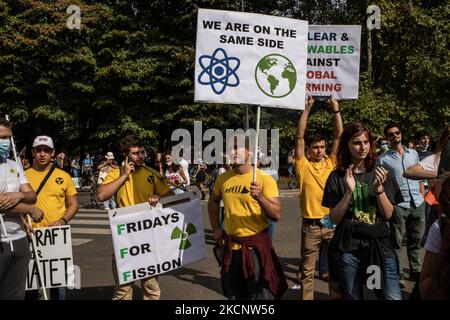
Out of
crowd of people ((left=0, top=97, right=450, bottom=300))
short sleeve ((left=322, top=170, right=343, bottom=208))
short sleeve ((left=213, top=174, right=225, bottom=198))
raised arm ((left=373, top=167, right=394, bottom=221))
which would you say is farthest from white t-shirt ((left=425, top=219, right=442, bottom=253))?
short sleeve ((left=213, top=174, right=225, bottom=198))

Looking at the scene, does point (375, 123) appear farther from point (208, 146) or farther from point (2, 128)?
point (2, 128)

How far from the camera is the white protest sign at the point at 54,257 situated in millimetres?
4930

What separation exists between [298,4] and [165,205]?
29.3 metres

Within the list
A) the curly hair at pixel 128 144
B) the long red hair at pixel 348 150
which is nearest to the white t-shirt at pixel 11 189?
the curly hair at pixel 128 144

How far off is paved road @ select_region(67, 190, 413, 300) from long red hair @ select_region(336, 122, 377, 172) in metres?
2.32

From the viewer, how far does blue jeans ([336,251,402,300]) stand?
146 inches

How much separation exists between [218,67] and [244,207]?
124cm

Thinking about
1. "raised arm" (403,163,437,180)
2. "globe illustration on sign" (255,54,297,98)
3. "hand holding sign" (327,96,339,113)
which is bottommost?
"raised arm" (403,163,437,180)

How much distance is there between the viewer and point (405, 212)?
260 inches

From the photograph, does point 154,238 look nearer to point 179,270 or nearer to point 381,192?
point 381,192

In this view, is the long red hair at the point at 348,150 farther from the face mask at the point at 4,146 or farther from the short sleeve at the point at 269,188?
the face mask at the point at 4,146

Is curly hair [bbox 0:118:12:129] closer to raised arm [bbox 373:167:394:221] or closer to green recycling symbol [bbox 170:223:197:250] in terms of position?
green recycling symbol [bbox 170:223:197:250]

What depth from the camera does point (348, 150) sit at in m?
3.97
